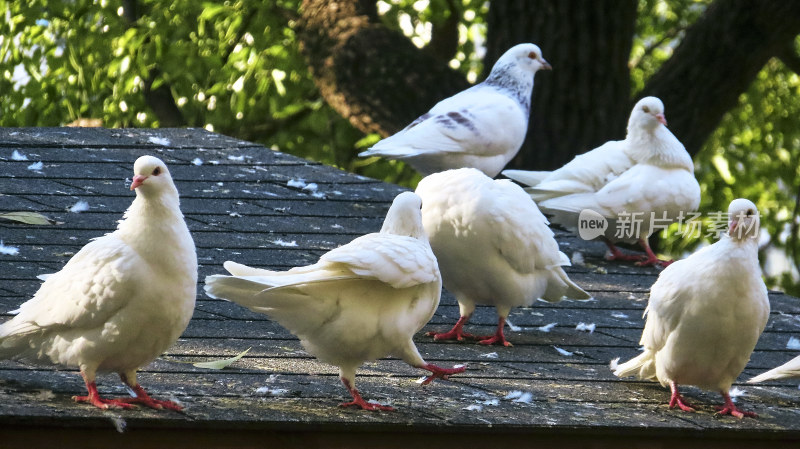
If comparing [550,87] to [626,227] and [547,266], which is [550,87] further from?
[547,266]

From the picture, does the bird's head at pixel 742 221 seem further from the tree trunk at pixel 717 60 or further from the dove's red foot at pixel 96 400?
the tree trunk at pixel 717 60

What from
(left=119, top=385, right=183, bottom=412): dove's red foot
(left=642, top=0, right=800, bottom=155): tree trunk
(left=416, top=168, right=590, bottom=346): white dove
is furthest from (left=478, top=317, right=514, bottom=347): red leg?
(left=642, top=0, right=800, bottom=155): tree trunk

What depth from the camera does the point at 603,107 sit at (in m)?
9.60

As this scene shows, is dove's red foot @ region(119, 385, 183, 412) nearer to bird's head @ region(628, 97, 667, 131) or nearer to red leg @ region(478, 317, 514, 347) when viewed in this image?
red leg @ region(478, 317, 514, 347)

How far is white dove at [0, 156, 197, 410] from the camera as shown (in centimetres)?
342

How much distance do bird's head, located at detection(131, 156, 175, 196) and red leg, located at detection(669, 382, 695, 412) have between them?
1836mm

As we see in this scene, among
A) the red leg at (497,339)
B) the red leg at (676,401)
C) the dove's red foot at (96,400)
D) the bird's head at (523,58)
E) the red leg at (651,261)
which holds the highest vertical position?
the bird's head at (523,58)


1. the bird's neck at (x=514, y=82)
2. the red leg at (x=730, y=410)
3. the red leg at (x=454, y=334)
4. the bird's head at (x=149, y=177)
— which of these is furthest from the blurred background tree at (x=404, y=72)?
the bird's head at (x=149, y=177)

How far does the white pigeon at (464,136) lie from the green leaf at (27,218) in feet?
5.69

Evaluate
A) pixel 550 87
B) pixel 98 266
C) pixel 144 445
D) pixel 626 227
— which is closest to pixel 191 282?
pixel 98 266

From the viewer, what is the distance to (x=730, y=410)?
4.07 m

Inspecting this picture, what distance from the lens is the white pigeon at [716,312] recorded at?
4102mm

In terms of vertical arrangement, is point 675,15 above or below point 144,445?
above

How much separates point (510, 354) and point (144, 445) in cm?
183
